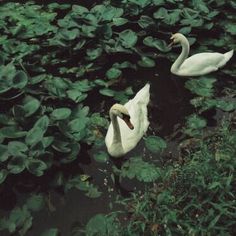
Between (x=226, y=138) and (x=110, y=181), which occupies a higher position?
(x=226, y=138)

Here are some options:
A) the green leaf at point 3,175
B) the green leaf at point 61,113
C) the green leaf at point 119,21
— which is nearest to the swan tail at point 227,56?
the green leaf at point 119,21

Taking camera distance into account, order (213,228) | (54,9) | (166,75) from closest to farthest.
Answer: (213,228)
(166,75)
(54,9)

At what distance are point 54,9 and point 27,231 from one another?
3.39 meters

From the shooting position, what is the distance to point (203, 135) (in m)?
4.60

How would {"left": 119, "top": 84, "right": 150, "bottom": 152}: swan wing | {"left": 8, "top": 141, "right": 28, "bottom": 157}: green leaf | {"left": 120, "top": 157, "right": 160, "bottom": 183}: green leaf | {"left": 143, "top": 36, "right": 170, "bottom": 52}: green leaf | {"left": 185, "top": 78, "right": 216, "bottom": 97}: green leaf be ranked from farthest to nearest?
{"left": 143, "top": 36, "right": 170, "bottom": 52}: green leaf
{"left": 185, "top": 78, "right": 216, "bottom": 97}: green leaf
{"left": 119, "top": 84, "right": 150, "bottom": 152}: swan wing
{"left": 120, "top": 157, "right": 160, "bottom": 183}: green leaf
{"left": 8, "top": 141, "right": 28, "bottom": 157}: green leaf

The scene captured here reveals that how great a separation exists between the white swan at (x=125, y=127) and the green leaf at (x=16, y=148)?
0.75 m

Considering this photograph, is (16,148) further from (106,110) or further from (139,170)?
(106,110)

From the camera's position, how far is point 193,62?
5203mm

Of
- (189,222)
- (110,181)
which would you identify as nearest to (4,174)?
(110,181)

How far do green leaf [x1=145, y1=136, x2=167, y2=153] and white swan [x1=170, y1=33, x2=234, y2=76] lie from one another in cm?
103

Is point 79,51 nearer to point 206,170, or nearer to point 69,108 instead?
point 69,108

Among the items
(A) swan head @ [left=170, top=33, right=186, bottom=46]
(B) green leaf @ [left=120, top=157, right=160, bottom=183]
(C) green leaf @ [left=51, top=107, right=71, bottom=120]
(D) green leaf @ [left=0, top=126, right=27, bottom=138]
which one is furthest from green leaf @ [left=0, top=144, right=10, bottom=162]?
(A) swan head @ [left=170, top=33, right=186, bottom=46]

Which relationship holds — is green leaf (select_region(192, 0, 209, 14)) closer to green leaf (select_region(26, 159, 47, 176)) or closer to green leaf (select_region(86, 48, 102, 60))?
green leaf (select_region(86, 48, 102, 60))

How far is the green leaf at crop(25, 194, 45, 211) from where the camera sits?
13.1 feet
